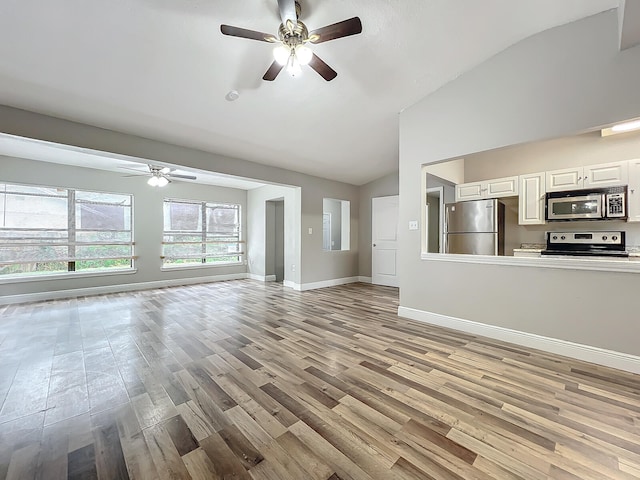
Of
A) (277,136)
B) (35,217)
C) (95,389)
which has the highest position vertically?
(277,136)

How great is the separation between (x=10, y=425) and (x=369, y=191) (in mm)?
6665

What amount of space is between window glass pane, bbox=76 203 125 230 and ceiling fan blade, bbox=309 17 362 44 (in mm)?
6015

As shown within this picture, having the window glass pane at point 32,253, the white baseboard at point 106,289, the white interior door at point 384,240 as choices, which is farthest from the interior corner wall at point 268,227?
the window glass pane at point 32,253

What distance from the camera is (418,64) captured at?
10.0ft

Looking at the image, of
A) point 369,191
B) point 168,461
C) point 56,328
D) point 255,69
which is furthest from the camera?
point 369,191

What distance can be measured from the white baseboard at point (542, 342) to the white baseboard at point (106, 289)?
5558mm

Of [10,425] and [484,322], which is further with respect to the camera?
[484,322]

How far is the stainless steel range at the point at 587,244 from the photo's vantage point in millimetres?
3320

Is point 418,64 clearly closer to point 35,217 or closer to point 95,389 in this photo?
point 95,389

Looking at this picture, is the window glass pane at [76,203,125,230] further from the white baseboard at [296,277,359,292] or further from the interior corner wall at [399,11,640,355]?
the interior corner wall at [399,11,640,355]

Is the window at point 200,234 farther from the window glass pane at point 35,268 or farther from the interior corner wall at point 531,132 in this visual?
the interior corner wall at point 531,132

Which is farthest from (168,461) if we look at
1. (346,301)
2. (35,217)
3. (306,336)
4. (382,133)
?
(35,217)

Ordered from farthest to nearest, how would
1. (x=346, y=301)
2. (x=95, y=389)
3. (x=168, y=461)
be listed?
1. (x=346, y=301)
2. (x=95, y=389)
3. (x=168, y=461)

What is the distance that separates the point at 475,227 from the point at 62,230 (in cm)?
778
